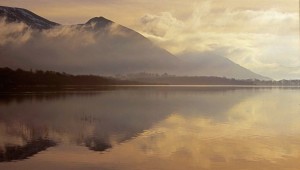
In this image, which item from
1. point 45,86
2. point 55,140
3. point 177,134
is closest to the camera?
point 55,140

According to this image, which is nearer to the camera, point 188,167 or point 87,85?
point 188,167

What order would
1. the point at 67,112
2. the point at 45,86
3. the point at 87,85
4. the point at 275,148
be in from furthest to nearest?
the point at 87,85, the point at 45,86, the point at 67,112, the point at 275,148

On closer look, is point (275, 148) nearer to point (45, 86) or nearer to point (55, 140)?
point (55, 140)

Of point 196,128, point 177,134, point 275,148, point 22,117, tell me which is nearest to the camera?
point 275,148

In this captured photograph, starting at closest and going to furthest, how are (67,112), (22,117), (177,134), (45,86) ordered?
(177,134) → (22,117) → (67,112) → (45,86)

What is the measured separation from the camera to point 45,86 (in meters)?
116

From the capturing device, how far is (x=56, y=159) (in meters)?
21.6

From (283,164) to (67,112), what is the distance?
91.6ft

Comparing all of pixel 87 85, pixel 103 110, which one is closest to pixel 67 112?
pixel 103 110

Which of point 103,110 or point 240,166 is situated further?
point 103,110

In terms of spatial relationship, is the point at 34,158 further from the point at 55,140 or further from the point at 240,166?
the point at 240,166

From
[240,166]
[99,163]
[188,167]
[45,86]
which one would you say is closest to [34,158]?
[99,163]

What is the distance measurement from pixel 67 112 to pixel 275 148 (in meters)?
25.1

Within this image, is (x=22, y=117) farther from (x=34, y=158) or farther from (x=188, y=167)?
(x=188, y=167)
